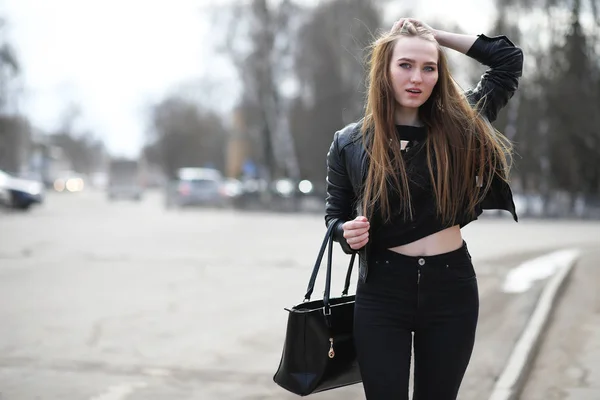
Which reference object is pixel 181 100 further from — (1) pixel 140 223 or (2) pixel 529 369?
(2) pixel 529 369

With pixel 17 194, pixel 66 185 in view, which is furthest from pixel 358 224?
pixel 66 185

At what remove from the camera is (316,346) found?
3.13 meters

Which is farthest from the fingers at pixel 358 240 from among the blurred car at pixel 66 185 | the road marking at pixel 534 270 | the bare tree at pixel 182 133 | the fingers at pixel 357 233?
the bare tree at pixel 182 133

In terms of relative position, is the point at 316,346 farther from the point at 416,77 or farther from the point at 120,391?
the point at 120,391

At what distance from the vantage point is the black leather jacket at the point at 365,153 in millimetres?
3098

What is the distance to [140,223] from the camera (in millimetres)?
27109

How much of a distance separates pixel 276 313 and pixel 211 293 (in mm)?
1727

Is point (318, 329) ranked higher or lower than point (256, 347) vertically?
higher

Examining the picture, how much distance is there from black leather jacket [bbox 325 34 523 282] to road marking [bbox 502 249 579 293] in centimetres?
779

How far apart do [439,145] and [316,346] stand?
0.78 metres

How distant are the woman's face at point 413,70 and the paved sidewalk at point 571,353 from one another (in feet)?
11.5

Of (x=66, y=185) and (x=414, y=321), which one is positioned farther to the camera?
(x=66, y=185)

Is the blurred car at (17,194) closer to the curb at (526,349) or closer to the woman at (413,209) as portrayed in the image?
the curb at (526,349)

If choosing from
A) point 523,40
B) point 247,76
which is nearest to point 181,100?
point 247,76
